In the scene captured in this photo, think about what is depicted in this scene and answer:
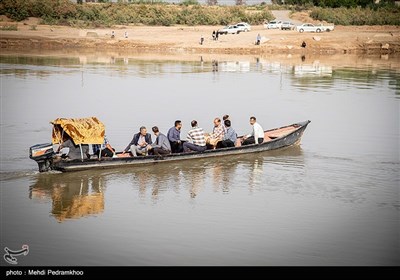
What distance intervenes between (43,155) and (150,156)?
3.17 metres

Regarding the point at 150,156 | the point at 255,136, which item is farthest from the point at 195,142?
the point at 255,136

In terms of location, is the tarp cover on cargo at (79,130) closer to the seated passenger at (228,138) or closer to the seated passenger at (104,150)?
the seated passenger at (104,150)

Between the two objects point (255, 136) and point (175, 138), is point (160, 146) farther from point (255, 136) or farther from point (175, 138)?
point (255, 136)

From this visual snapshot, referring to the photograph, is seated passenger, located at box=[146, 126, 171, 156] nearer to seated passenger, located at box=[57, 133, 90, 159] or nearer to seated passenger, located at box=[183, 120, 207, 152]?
seated passenger, located at box=[183, 120, 207, 152]

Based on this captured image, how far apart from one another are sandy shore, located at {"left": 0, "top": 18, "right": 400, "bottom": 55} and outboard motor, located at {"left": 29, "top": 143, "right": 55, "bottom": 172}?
47035 millimetres

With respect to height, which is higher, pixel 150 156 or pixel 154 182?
pixel 150 156

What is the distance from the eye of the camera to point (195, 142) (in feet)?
68.8

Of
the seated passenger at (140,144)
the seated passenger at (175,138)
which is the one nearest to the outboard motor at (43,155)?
the seated passenger at (140,144)

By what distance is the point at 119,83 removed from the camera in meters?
39.9

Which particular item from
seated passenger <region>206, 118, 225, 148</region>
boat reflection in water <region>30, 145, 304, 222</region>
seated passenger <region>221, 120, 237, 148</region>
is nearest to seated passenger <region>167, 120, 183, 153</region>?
boat reflection in water <region>30, 145, 304, 222</region>

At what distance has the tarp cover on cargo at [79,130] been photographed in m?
18.6

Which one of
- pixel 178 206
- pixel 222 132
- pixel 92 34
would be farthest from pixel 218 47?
pixel 178 206

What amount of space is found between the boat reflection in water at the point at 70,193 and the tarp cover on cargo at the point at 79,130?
1.04 meters

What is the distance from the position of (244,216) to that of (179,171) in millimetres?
4570
